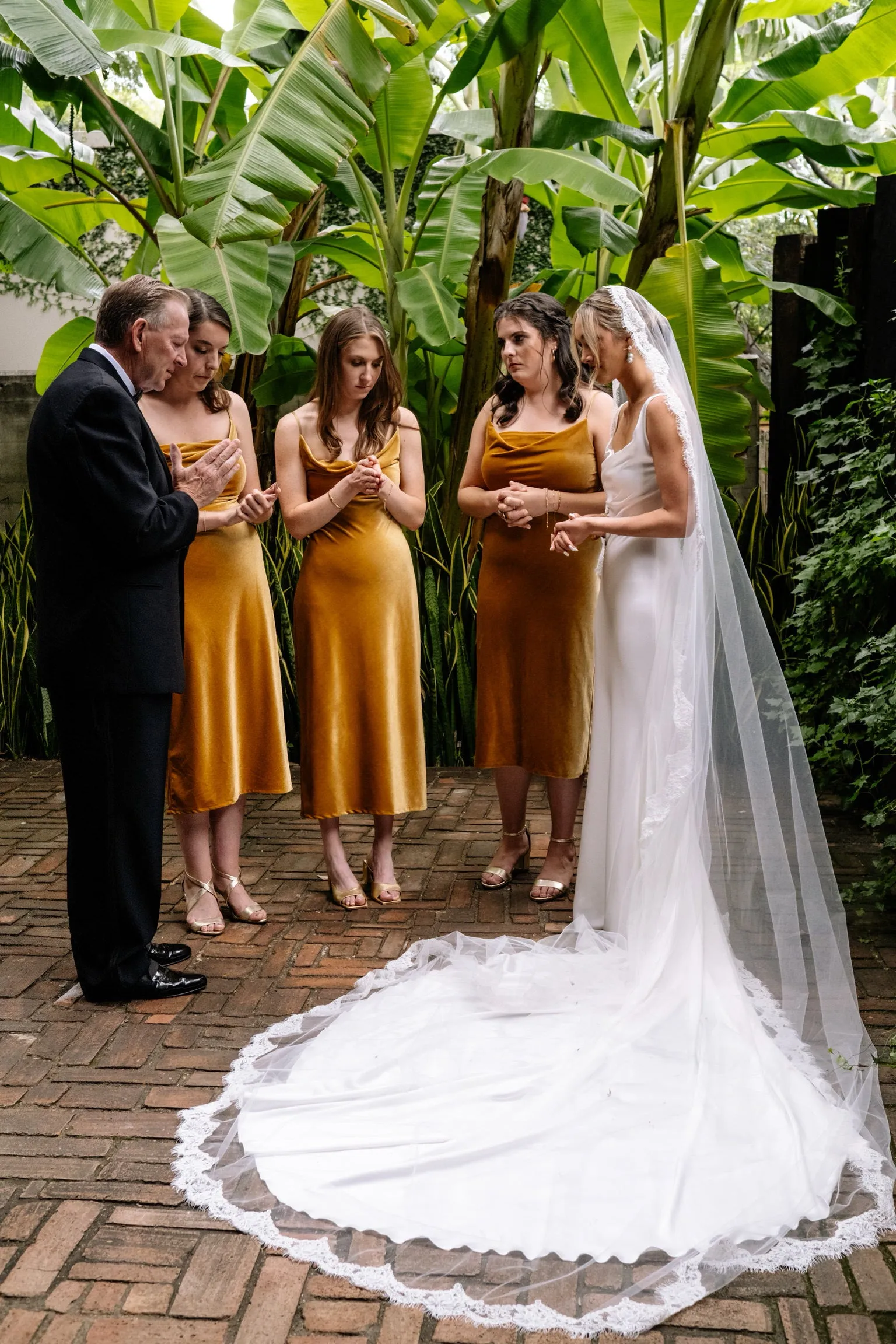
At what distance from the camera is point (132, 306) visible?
10.4ft

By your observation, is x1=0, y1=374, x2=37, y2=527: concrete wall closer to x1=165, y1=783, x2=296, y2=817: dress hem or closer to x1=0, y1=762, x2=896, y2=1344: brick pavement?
x1=0, y1=762, x2=896, y2=1344: brick pavement

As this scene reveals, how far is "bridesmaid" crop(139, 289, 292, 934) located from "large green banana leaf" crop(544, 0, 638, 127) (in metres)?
2.88

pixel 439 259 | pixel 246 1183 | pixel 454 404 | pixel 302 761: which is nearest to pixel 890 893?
pixel 302 761

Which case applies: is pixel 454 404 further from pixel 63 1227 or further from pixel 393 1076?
pixel 63 1227

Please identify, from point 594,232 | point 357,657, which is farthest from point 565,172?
point 357,657

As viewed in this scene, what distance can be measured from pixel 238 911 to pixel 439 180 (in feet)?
14.2

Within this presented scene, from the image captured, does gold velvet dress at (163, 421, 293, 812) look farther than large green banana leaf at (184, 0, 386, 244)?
No

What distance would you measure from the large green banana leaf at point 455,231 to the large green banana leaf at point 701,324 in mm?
1033

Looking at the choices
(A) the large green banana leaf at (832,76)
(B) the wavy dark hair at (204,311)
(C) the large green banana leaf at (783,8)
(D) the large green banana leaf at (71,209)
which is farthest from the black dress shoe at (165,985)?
(C) the large green banana leaf at (783,8)

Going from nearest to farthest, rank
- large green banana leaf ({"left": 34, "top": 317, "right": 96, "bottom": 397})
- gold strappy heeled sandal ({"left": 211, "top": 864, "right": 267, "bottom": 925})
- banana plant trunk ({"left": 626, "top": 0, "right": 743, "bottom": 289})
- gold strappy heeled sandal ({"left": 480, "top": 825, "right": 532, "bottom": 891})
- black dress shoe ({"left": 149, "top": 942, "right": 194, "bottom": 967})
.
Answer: black dress shoe ({"left": 149, "top": 942, "right": 194, "bottom": 967}), gold strappy heeled sandal ({"left": 211, "top": 864, "right": 267, "bottom": 925}), gold strappy heeled sandal ({"left": 480, "top": 825, "right": 532, "bottom": 891}), banana plant trunk ({"left": 626, "top": 0, "right": 743, "bottom": 289}), large green banana leaf ({"left": 34, "top": 317, "right": 96, "bottom": 397})

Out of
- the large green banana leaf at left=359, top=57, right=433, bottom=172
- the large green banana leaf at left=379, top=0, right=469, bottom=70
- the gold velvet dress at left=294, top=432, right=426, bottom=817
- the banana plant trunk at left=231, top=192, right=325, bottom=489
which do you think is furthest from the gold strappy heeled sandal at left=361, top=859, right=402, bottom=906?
the large green banana leaf at left=359, top=57, right=433, bottom=172

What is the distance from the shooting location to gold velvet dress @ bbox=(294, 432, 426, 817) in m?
4.09

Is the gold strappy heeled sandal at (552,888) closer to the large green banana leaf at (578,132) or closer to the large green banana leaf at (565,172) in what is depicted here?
the large green banana leaf at (565,172)

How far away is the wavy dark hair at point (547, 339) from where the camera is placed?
3.96 meters
